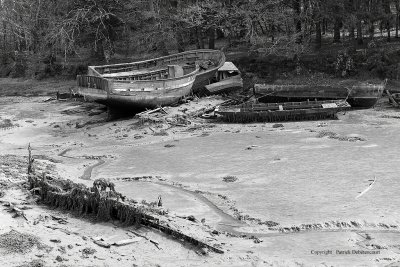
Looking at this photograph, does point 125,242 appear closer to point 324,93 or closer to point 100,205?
point 100,205

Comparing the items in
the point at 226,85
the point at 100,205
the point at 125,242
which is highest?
the point at 226,85

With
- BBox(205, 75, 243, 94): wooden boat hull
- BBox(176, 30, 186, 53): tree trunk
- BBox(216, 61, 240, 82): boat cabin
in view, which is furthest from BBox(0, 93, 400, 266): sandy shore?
BBox(176, 30, 186, 53): tree trunk

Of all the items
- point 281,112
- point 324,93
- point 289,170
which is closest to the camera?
point 289,170

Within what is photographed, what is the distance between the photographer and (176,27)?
3756cm

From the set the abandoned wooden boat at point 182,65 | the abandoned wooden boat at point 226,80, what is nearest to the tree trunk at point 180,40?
the abandoned wooden boat at point 182,65

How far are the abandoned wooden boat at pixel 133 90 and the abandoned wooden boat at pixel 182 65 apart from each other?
1.09m

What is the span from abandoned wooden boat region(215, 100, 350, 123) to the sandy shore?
68cm

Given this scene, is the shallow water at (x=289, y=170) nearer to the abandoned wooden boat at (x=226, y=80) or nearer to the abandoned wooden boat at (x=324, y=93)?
the abandoned wooden boat at (x=324, y=93)

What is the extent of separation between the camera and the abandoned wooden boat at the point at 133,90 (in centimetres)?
2583

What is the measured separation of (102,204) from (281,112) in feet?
48.2

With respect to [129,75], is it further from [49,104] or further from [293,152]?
[293,152]

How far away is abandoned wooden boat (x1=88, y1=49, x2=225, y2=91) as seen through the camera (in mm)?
30234

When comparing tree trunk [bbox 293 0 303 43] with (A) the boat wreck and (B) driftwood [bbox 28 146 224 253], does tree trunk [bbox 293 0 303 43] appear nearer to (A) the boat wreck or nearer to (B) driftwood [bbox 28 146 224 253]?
(A) the boat wreck

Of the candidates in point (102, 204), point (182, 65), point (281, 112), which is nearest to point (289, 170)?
point (102, 204)
